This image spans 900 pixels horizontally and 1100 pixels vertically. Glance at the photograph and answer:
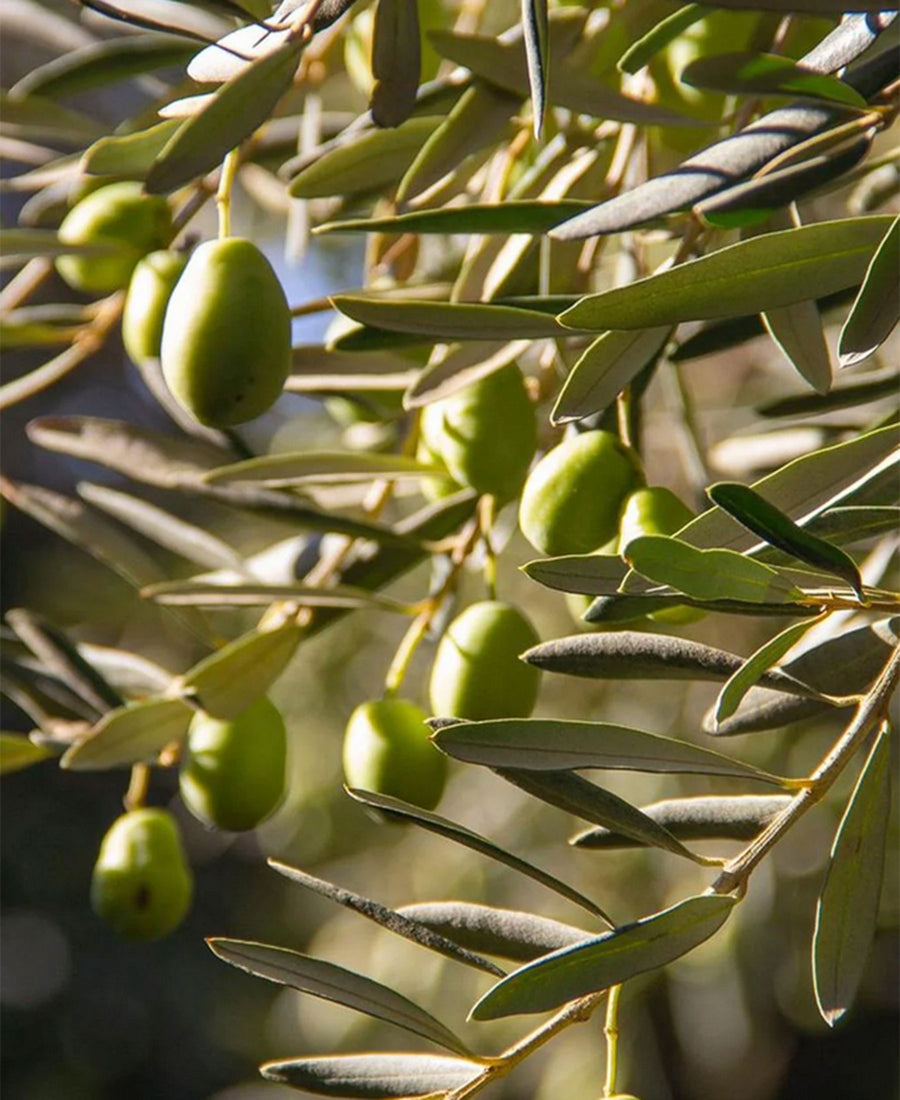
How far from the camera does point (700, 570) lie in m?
0.43

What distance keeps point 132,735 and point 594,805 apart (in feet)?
1.01

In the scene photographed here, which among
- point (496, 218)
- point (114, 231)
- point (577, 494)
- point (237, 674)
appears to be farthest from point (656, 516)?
point (114, 231)

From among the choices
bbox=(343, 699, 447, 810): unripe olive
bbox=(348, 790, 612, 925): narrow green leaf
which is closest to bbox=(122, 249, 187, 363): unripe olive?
bbox=(343, 699, 447, 810): unripe olive

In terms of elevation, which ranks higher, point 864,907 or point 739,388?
point 739,388

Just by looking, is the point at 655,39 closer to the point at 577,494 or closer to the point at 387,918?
the point at 577,494

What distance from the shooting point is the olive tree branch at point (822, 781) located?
1.56 feet

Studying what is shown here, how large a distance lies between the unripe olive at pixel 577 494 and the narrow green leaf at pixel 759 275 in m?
0.14

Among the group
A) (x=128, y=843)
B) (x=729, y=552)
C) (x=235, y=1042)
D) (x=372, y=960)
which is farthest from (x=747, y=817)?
(x=235, y=1042)

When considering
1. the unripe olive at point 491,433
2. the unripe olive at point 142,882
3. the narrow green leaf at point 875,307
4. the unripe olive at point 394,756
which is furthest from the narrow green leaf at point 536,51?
the unripe olive at point 142,882

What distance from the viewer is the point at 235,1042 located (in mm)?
2461

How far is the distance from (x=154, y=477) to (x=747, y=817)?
387mm

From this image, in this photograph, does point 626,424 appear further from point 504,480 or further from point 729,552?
point 729,552

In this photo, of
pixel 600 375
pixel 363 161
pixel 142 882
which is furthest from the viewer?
pixel 142 882

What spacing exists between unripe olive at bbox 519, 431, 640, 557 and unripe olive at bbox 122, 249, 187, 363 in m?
0.23
